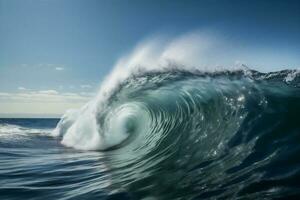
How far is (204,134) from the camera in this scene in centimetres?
981

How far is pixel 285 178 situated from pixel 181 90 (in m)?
10.1

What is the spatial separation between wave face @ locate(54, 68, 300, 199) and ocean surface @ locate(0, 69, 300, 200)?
2cm

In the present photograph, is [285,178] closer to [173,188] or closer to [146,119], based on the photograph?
[173,188]

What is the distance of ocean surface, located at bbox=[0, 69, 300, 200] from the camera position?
5.31 m

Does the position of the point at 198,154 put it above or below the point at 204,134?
below

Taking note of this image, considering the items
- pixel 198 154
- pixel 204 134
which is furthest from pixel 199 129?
pixel 198 154

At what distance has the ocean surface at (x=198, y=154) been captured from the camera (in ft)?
17.4

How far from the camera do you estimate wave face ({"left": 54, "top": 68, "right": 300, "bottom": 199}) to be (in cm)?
535

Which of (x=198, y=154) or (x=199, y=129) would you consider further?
(x=199, y=129)

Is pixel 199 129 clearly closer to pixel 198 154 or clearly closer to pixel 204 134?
pixel 204 134

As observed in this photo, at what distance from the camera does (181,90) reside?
14945 millimetres

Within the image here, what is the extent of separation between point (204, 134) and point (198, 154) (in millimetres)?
2234

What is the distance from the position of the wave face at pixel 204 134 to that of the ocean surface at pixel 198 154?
2 cm

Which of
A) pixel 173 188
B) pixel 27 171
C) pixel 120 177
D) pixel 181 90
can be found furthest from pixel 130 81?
pixel 173 188
